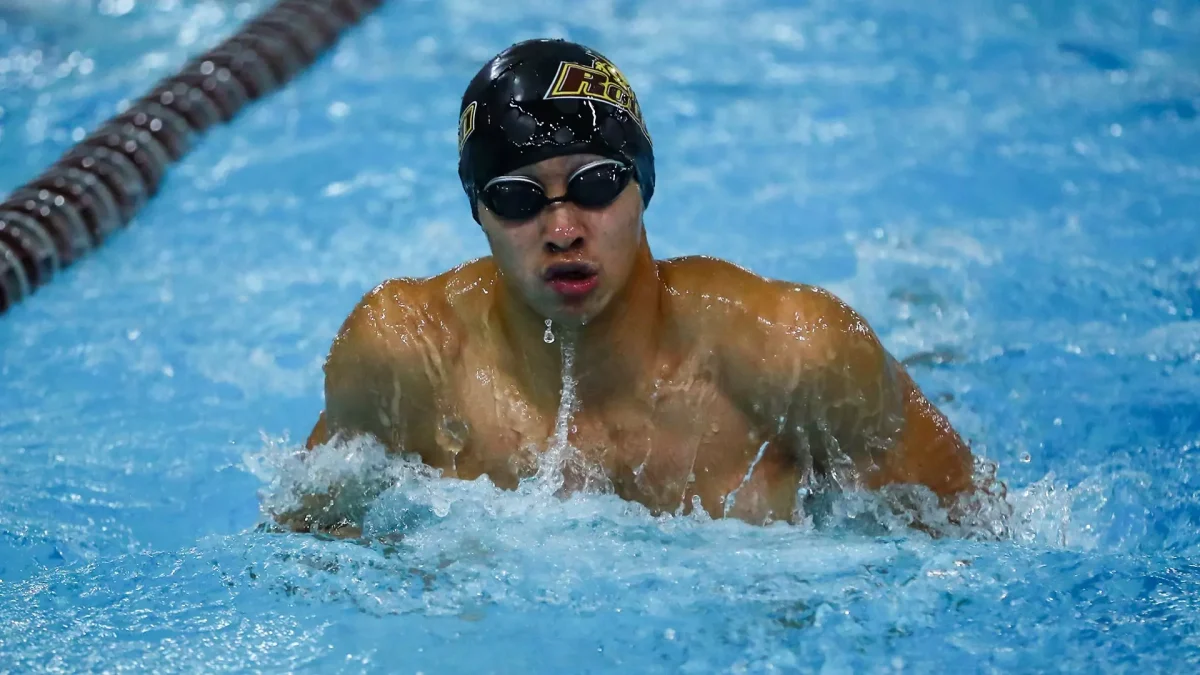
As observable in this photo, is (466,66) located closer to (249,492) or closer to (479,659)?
(249,492)

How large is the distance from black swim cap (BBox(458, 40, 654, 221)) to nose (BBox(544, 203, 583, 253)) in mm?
99

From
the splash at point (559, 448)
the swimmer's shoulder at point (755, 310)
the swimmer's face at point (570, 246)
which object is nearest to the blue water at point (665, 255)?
the splash at point (559, 448)

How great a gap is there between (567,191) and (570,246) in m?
0.10

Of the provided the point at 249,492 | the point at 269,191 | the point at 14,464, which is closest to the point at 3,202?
the point at 269,191

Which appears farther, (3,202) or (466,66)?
(466,66)

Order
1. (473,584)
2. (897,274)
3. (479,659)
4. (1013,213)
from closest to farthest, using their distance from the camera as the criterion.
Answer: (479,659), (473,584), (897,274), (1013,213)

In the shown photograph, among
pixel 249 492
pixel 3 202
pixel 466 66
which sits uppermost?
pixel 466 66

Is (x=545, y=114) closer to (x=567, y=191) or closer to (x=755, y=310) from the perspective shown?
(x=567, y=191)

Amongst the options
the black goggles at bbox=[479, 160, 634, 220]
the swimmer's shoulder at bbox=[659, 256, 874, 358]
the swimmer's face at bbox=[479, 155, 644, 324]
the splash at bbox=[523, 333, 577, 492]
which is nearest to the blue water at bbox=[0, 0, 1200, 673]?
the splash at bbox=[523, 333, 577, 492]

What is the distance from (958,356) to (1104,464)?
0.58 metres

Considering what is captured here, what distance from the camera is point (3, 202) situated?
16.0ft

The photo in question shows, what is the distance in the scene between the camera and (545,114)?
2.36 metres

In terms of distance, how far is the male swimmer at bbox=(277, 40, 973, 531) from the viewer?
92.9 inches

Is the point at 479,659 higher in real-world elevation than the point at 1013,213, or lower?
lower
